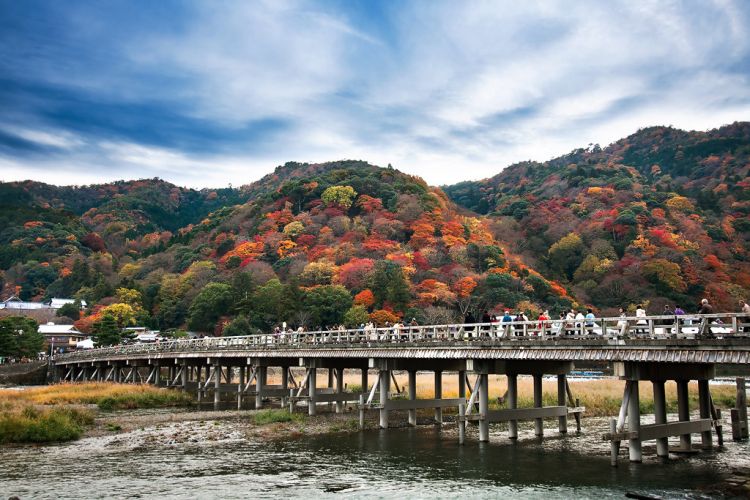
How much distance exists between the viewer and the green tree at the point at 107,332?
85.2m

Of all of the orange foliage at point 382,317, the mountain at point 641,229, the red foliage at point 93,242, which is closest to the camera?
the orange foliage at point 382,317

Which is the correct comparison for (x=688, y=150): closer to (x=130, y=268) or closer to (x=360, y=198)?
(x=360, y=198)

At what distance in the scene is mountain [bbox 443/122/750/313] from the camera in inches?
3332

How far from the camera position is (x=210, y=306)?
296 feet

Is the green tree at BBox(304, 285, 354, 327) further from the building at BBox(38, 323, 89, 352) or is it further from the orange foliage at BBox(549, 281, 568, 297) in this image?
the building at BBox(38, 323, 89, 352)

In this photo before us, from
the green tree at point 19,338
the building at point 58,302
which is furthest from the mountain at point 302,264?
the green tree at point 19,338

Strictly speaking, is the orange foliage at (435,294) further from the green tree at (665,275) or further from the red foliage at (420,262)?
the green tree at (665,275)

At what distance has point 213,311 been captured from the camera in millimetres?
91312

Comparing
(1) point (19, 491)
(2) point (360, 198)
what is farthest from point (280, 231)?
(1) point (19, 491)

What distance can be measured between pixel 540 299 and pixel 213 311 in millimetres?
44833

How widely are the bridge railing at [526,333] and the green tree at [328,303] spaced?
27.1 meters

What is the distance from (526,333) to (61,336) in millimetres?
96408

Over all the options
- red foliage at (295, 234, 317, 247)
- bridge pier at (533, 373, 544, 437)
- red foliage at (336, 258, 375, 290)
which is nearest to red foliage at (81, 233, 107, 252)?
red foliage at (295, 234, 317, 247)

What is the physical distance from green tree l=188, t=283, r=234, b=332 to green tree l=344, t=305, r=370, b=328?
21.4 m
